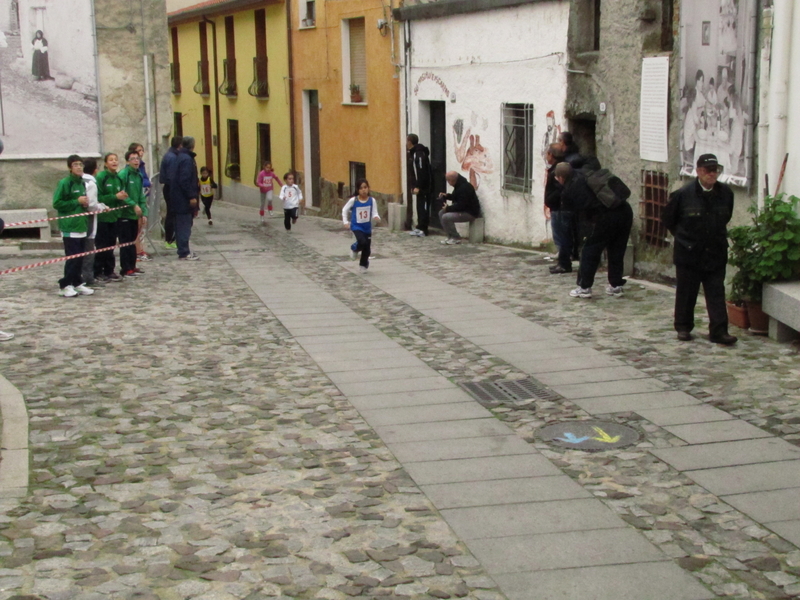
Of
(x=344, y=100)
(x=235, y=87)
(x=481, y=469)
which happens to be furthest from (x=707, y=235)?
(x=235, y=87)

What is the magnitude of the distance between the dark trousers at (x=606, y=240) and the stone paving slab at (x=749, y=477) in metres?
5.48

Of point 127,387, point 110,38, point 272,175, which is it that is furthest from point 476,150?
point 127,387

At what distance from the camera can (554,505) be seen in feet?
17.6

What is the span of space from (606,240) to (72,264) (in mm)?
5999

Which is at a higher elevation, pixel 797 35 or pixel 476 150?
pixel 797 35

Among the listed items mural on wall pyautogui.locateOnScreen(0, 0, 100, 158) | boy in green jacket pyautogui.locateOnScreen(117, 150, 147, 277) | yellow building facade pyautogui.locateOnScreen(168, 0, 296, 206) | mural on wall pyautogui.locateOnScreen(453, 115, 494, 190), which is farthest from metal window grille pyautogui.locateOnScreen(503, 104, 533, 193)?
yellow building facade pyautogui.locateOnScreen(168, 0, 296, 206)

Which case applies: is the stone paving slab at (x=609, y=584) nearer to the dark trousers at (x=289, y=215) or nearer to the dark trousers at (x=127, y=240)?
the dark trousers at (x=127, y=240)

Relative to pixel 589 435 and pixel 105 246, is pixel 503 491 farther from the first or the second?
pixel 105 246

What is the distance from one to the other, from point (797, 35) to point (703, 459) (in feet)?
15.7

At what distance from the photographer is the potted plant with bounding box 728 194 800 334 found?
8.82 meters

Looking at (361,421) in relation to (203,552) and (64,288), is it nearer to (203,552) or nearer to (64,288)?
(203,552)

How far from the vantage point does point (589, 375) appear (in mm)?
8031

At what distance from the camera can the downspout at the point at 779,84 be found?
30.3 feet

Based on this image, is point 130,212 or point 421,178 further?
point 421,178
